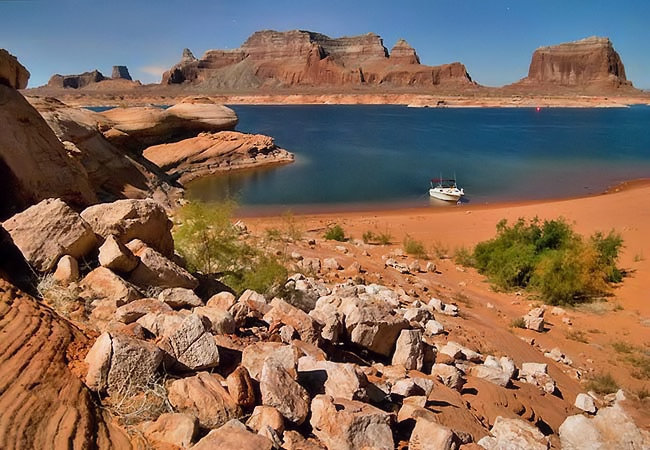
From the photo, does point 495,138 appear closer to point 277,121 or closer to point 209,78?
point 277,121

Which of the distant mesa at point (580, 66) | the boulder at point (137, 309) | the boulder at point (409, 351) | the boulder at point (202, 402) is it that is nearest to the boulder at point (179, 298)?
the boulder at point (137, 309)

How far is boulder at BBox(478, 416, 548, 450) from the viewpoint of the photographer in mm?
4336

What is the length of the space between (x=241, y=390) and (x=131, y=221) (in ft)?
12.0

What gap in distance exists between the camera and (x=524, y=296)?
41.3ft

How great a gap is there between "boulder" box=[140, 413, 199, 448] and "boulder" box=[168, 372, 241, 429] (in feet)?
0.41

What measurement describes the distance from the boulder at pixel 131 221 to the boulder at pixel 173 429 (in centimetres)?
345

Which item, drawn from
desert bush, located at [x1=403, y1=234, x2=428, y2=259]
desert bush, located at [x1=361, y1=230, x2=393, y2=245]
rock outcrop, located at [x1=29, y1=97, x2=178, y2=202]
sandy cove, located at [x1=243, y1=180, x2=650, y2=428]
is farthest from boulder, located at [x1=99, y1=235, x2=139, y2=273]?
rock outcrop, located at [x1=29, y1=97, x2=178, y2=202]

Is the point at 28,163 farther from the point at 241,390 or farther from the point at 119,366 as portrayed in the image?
the point at 241,390

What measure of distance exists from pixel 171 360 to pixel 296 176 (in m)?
31.5

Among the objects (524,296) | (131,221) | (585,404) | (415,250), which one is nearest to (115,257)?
(131,221)

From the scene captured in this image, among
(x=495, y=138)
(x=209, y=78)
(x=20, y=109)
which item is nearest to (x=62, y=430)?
(x=20, y=109)

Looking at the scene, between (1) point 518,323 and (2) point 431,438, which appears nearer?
(2) point 431,438

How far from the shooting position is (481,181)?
33.5m

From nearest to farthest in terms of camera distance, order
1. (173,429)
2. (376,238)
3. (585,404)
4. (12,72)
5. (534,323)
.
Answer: (173,429) → (585,404) → (12,72) → (534,323) → (376,238)
